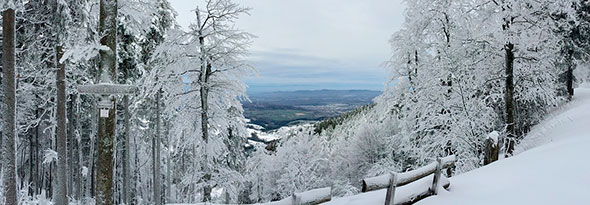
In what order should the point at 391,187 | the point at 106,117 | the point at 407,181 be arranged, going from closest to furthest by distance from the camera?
the point at 391,187 < the point at 407,181 < the point at 106,117

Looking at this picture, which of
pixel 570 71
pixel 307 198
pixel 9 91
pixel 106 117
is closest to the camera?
pixel 307 198

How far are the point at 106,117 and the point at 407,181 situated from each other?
6500 millimetres

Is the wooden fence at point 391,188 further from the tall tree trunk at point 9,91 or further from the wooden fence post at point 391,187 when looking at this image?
the tall tree trunk at point 9,91

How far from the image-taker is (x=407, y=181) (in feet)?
18.9

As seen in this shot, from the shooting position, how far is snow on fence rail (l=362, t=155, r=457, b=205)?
198 inches

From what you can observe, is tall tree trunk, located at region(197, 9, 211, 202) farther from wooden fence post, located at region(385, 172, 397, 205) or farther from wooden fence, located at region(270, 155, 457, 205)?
wooden fence post, located at region(385, 172, 397, 205)

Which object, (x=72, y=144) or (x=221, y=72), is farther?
(x=72, y=144)

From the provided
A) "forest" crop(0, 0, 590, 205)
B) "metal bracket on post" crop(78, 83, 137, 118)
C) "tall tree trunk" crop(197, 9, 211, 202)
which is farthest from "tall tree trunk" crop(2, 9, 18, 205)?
"tall tree trunk" crop(197, 9, 211, 202)

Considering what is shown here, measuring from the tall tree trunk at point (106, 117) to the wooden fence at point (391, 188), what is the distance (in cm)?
488

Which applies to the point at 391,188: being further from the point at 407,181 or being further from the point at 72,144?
the point at 72,144

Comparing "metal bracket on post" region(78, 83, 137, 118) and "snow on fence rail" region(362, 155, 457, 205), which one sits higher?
"metal bracket on post" region(78, 83, 137, 118)

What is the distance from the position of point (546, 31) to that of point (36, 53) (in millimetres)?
18562

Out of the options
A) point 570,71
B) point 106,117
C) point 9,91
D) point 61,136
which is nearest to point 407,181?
point 106,117

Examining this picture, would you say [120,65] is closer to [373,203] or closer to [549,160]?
[373,203]
